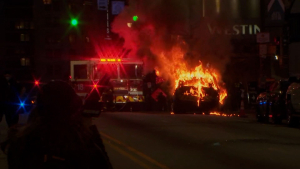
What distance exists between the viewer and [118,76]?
28078mm

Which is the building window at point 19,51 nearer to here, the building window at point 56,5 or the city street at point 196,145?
the building window at point 56,5

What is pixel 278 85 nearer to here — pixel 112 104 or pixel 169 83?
pixel 112 104

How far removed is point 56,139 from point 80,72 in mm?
24450

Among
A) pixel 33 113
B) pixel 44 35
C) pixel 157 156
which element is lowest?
pixel 157 156

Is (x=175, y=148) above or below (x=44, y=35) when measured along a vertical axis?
below

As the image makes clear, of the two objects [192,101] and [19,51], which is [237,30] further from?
[19,51]

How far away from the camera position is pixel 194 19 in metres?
39.1

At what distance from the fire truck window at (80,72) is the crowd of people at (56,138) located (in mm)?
24001

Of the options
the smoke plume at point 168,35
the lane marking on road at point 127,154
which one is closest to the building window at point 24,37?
the smoke plume at point 168,35

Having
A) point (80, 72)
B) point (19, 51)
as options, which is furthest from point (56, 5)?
point (80, 72)

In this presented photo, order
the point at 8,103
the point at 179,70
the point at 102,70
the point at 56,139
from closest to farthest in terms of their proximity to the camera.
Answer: the point at 56,139 < the point at 8,103 < the point at 102,70 < the point at 179,70

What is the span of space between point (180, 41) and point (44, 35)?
44.6 metres

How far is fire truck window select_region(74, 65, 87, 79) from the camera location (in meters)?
27.4

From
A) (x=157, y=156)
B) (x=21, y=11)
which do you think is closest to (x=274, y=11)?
(x=157, y=156)
